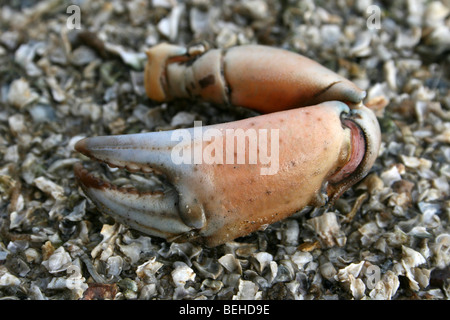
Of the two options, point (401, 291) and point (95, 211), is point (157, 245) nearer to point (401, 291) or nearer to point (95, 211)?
point (95, 211)

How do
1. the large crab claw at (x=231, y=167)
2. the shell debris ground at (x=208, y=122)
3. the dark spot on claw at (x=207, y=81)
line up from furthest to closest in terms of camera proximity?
the dark spot on claw at (x=207, y=81) → the shell debris ground at (x=208, y=122) → the large crab claw at (x=231, y=167)

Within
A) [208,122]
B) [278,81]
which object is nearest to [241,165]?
[278,81]

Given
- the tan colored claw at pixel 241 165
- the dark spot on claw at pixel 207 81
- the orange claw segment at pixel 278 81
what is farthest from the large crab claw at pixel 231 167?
the dark spot on claw at pixel 207 81

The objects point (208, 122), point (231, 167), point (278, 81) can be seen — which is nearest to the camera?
point (231, 167)

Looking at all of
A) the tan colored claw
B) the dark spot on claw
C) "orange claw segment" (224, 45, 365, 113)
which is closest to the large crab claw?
the tan colored claw

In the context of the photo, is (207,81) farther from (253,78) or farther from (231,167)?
(231,167)

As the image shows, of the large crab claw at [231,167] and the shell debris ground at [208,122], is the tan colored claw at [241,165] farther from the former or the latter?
the shell debris ground at [208,122]
